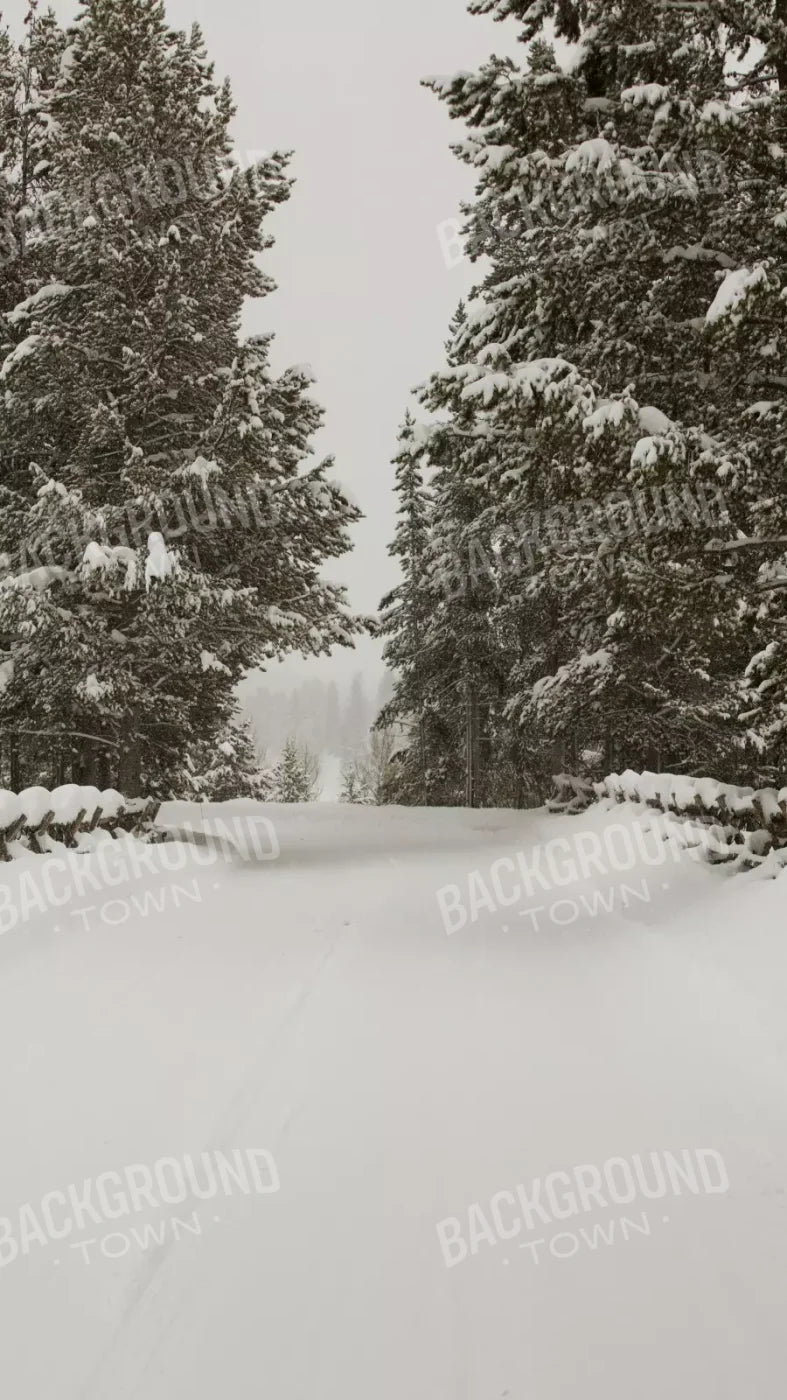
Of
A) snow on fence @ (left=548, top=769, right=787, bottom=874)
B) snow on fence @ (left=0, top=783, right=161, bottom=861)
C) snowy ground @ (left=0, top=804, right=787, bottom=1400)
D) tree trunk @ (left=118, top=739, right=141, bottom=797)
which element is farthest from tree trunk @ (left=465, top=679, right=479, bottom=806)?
snowy ground @ (left=0, top=804, right=787, bottom=1400)

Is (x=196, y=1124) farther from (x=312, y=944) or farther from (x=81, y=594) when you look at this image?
Result: (x=81, y=594)

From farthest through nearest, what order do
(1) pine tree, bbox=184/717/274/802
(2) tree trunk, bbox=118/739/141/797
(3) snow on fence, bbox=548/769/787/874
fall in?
1. (1) pine tree, bbox=184/717/274/802
2. (2) tree trunk, bbox=118/739/141/797
3. (3) snow on fence, bbox=548/769/787/874

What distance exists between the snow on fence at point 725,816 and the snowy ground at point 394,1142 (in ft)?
2.14

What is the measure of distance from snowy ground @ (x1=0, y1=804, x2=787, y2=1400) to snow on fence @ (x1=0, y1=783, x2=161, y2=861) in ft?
1.60

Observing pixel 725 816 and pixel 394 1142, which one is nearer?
pixel 394 1142

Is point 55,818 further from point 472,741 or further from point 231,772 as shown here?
point 231,772

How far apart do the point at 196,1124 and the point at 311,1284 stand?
1191 mm

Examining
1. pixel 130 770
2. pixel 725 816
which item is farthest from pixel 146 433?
pixel 725 816

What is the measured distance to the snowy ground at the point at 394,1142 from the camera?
8.46ft

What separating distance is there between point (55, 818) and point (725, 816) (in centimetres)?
662

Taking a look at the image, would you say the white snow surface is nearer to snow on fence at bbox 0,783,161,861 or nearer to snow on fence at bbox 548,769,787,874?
snow on fence at bbox 548,769,787,874

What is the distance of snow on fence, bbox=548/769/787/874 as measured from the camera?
7758mm

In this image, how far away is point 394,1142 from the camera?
3807 mm

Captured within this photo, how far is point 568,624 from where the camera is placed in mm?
20703
